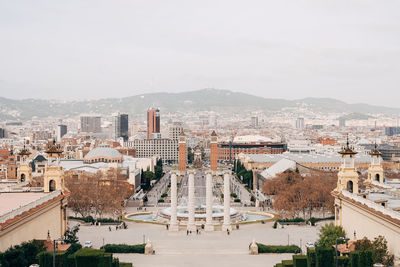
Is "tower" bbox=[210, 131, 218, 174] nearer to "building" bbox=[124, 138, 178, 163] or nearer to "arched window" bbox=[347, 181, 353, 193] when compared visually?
"building" bbox=[124, 138, 178, 163]

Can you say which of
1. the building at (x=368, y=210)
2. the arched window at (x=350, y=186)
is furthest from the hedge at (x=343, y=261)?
the arched window at (x=350, y=186)

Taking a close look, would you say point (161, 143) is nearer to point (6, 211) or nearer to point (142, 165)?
point (142, 165)

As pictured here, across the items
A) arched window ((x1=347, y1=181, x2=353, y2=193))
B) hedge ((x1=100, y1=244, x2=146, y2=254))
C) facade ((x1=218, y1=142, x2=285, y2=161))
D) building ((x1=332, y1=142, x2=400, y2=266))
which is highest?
arched window ((x1=347, y1=181, x2=353, y2=193))

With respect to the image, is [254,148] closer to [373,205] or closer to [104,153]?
[104,153]

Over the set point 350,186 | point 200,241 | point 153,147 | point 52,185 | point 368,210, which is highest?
point 350,186

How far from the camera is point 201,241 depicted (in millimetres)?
50375

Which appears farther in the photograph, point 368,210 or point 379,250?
point 368,210

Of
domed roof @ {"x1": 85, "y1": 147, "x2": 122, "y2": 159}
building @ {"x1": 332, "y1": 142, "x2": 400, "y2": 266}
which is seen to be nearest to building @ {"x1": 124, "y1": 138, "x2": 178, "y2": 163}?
domed roof @ {"x1": 85, "y1": 147, "x2": 122, "y2": 159}

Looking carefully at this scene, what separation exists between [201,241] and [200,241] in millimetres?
87

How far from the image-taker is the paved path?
134 ft

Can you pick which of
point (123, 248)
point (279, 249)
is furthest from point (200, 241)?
point (279, 249)

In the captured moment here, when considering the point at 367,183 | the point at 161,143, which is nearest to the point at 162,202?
the point at 367,183

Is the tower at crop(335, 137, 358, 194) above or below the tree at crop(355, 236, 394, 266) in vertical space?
above

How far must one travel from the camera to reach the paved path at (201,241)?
40938mm
